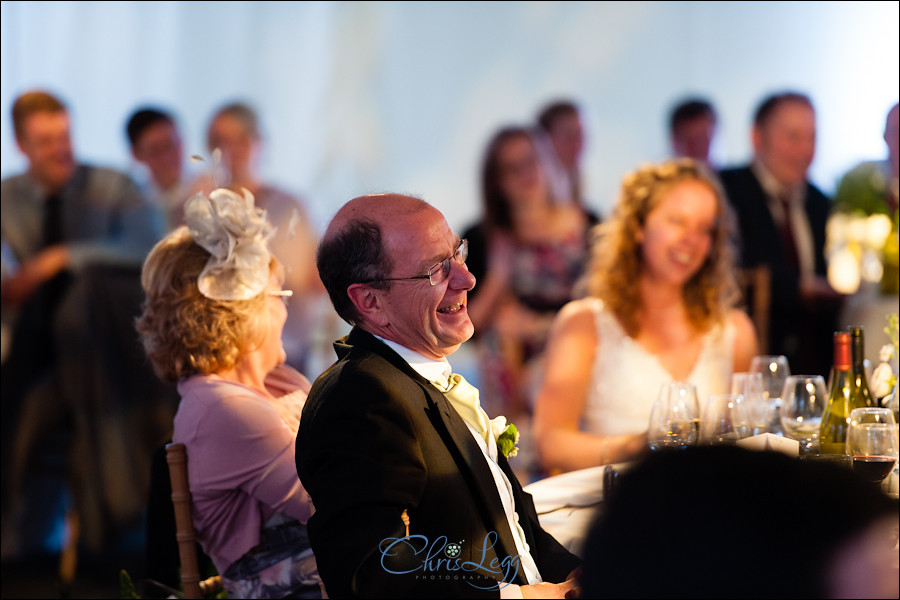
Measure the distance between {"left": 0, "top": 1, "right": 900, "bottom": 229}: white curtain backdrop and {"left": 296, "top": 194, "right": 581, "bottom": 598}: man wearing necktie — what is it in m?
3.11

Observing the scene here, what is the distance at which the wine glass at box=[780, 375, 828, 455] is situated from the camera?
7.19 ft

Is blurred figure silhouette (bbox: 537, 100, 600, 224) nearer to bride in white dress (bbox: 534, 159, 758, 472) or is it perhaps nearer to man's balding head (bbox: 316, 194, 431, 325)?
bride in white dress (bbox: 534, 159, 758, 472)

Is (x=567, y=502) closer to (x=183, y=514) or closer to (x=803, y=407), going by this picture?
(x=803, y=407)

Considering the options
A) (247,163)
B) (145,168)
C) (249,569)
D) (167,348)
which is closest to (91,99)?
(145,168)

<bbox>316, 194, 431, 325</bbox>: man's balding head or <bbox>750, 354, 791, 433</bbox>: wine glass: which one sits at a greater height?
<bbox>316, 194, 431, 325</bbox>: man's balding head

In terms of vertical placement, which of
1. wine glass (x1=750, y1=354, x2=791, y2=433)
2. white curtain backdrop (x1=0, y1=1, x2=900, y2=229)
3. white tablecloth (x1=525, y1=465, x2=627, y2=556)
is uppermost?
white curtain backdrop (x1=0, y1=1, x2=900, y2=229)

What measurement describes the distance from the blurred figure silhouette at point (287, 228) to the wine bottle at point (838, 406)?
111 inches

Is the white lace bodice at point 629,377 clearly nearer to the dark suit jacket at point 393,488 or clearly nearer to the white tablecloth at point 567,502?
the white tablecloth at point 567,502

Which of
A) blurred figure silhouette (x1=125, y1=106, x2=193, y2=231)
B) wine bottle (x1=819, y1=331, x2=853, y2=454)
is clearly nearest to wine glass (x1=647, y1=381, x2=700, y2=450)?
wine bottle (x1=819, y1=331, x2=853, y2=454)

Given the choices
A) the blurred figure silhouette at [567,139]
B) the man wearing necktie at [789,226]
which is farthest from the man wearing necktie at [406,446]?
the blurred figure silhouette at [567,139]

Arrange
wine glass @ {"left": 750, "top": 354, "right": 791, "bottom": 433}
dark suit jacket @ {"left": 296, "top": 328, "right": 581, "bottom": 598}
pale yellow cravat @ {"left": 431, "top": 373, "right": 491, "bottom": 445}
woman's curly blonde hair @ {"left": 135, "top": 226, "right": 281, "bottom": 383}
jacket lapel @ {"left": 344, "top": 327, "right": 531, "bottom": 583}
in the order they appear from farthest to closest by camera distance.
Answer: wine glass @ {"left": 750, "top": 354, "right": 791, "bottom": 433} < woman's curly blonde hair @ {"left": 135, "top": 226, "right": 281, "bottom": 383} < pale yellow cravat @ {"left": 431, "top": 373, "right": 491, "bottom": 445} < jacket lapel @ {"left": 344, "top": 327, "right": 531, "bottom": 583} < dark suit jacket @ {"left": 296, "top": 328, "right": 581, "bottom": 598}

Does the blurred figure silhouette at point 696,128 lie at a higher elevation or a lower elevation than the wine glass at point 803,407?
higher

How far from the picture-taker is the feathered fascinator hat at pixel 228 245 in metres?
2.07

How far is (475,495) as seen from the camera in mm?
1574
